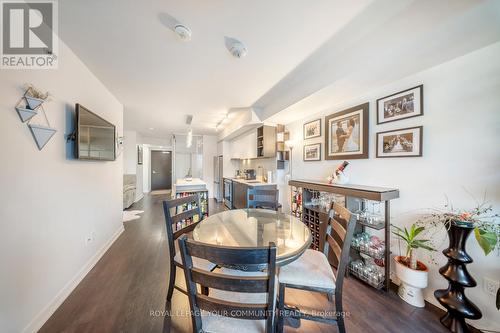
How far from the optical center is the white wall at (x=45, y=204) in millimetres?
1156

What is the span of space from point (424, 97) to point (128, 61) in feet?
10.6

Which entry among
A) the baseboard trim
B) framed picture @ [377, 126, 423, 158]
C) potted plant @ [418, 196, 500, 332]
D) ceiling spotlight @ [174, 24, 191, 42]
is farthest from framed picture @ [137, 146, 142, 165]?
potted plant @ [418, 196, 500, 332]

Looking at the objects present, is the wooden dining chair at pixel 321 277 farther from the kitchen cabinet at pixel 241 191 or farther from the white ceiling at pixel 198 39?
the kitchen cabinet at pixel 241 191

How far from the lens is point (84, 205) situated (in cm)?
206

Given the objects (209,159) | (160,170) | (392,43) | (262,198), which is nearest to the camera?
(392,43)

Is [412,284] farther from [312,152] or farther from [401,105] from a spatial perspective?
[312,152]

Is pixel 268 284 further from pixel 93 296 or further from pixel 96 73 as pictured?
pixel 96 73

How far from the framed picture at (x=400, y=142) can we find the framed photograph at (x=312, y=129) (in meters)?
0.97

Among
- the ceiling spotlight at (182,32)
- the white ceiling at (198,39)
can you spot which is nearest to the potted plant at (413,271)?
the white ceiling at (198,39)

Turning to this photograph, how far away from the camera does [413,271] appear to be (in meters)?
1.55

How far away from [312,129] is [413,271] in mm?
2220

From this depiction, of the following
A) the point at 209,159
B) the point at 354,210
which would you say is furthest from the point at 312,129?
the point at 209,159

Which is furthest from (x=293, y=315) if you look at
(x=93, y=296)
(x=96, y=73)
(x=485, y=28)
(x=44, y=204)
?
(x=96, y=73)

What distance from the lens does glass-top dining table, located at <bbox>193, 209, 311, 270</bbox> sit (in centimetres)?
123
